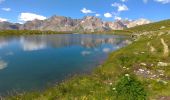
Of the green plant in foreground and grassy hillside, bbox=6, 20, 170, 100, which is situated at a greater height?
the green plant in foreground

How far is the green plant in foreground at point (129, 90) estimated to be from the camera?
741 inches

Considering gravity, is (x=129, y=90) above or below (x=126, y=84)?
below

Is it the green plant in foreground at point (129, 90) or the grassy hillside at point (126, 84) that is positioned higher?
the green plant in foreground at point (129, 90)

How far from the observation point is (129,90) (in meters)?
19.4

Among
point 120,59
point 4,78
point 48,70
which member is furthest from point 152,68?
point 4,78

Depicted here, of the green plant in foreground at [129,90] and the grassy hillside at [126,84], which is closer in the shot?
the green plant in foreground at [129,90]

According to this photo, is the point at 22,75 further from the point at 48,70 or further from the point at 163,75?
the point at 163,75

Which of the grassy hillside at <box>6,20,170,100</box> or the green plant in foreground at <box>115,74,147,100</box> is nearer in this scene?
the green plant in foreground at <box>115,74,147,100</box>

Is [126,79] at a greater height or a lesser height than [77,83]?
greater

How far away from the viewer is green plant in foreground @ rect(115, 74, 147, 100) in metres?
18.8

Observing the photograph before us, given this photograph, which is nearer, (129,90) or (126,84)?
(129,90)

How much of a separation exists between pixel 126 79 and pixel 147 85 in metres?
6.75

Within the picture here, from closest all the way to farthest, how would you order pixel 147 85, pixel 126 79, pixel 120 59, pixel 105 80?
pixel 126 79
pixel 147 85
pixel 105 80
pixel 120 59

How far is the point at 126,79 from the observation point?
66.6ft
